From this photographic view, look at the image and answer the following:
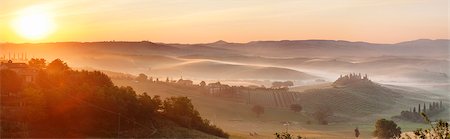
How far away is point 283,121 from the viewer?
101 m

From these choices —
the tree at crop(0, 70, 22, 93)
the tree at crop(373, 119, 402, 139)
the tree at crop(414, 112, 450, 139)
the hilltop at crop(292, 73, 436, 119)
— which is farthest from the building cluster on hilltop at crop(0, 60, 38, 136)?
the hilltop at crop(292, 73, 436, 119)

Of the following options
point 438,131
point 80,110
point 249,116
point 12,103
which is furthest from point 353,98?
point 438,131

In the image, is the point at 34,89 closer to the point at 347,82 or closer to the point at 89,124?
the point at 89,124

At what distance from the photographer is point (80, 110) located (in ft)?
115

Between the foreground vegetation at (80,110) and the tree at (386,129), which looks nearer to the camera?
the foreground vegetation at (80,110)

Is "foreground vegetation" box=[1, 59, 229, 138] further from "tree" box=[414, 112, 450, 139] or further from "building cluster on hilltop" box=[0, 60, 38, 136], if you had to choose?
"tree" box=[414, 112, 450, 139]

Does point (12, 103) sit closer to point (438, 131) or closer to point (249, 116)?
point (438, 131)

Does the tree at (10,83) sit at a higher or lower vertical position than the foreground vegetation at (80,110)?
higher

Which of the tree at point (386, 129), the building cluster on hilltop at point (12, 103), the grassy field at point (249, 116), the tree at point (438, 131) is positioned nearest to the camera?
the tree at point (438, 131)

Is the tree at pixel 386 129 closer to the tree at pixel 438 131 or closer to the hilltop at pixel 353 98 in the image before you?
the hilltop at pixel 353 98

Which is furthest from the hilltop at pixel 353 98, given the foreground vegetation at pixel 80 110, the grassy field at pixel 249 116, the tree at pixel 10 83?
the tree at pixel 10 83

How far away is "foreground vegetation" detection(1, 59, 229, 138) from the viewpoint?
1314 inches

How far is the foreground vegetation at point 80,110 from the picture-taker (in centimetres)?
3338

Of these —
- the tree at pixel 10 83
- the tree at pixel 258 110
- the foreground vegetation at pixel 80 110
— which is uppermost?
the tree at pixel 10 83
